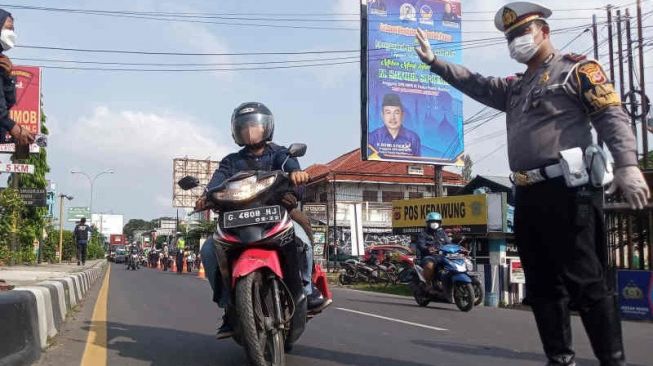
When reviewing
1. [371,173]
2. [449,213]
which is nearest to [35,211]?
[449,213]

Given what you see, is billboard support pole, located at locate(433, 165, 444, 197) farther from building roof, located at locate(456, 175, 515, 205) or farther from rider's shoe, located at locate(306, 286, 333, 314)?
rider's shoe, located at locate(306, 286, 333, 314)

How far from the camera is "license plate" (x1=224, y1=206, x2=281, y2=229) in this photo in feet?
13.6

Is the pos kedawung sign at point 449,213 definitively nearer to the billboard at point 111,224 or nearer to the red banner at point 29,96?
the red banner at point 29,96

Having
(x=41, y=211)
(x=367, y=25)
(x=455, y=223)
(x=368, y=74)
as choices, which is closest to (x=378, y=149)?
(x=368, y=74)

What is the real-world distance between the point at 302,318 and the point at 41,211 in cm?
2543

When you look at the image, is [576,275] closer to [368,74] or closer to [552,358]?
[552,358]

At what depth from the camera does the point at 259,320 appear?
407 centimetres

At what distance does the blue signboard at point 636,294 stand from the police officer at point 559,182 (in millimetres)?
7569

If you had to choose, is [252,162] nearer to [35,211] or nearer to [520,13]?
[520,13]

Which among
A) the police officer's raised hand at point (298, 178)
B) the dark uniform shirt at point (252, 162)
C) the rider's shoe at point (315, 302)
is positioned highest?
the dark uniform shirt at point (252, 162)

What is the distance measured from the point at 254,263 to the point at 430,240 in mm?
7868

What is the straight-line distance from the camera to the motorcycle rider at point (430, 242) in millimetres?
11289

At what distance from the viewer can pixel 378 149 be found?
22.4 metres

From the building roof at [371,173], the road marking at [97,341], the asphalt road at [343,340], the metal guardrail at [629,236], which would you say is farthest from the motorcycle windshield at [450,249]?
the building roof at [371,173]
